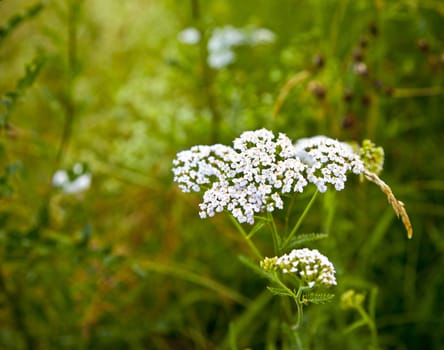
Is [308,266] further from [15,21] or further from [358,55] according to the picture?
[15,21]

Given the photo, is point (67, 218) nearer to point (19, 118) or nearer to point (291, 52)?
point (19, 118)

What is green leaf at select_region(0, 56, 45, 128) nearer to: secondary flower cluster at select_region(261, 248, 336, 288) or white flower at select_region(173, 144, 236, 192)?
white flower at select_region(173, 144, 236, 192)

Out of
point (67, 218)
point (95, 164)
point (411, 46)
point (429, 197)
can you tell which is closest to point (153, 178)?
point (95, 164)

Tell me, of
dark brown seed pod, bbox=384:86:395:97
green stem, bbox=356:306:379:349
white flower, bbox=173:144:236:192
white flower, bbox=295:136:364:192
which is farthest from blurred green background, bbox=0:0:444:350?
white flower, bbox=173:144:236:192

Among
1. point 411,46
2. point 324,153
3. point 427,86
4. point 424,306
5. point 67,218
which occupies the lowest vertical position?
point 424,306

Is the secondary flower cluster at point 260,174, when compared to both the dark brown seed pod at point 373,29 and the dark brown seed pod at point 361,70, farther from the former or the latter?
the dark brown seed pod at point 373,29

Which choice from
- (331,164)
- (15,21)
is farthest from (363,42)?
(15,21)
